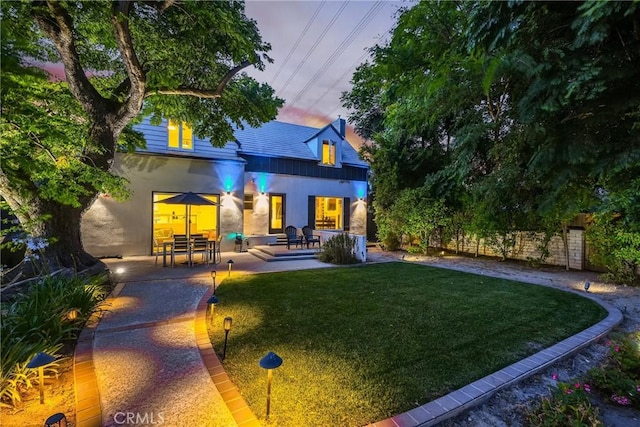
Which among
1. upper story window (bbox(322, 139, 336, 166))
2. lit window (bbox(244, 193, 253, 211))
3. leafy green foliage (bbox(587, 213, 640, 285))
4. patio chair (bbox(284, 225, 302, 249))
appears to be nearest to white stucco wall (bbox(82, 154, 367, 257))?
lit window (bbox(244, 193, 253, 211))

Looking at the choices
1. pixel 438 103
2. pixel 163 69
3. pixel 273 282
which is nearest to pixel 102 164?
pixel 163 69

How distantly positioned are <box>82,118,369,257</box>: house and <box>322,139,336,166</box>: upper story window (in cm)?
5

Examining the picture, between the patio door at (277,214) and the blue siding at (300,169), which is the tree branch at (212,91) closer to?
the blue siding at (300,169)

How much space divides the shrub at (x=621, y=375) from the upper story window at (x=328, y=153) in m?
13.1

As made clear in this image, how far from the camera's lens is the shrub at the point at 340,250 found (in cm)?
978

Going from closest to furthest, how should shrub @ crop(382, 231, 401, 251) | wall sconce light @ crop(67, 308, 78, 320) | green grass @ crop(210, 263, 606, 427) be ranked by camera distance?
green grass @ crop(210, 263, 606, 427) < wall sconce light @ crop(67, 308, 78, 320) < shrub @ crop(382, 231, 401, 251)

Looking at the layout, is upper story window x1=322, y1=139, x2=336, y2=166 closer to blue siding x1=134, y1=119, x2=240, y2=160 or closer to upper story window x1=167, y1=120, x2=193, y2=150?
blue siding x1=134, y1=119, x2=240, y2=160

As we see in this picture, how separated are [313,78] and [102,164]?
32.3 ft

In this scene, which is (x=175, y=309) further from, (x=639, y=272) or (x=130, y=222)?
(x=639, y=272)

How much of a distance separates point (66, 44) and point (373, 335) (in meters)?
7.82

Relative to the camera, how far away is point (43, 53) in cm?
630

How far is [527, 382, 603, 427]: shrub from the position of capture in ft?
7.59

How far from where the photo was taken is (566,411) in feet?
8.05

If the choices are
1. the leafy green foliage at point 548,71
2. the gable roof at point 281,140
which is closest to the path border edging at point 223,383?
the leafy green foliage at point 548,71
